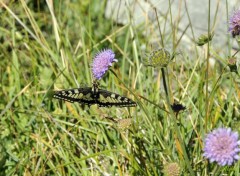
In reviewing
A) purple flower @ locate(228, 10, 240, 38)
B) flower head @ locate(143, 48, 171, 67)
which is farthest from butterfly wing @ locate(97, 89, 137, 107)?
purple flower @ locate(228, 10, 240, 38)

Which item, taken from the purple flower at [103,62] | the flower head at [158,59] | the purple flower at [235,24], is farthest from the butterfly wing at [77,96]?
the purple flower at [235,24]

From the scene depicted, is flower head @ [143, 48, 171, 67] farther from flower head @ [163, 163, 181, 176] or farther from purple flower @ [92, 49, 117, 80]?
flower head @ [163, 163, 181, 176]

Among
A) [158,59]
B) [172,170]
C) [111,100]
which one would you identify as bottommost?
[172,170]

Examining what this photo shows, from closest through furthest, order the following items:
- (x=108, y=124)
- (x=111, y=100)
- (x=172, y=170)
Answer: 1. (x=172, y=170)
2. (x=111, y=100)
3. (x=108, y=124)

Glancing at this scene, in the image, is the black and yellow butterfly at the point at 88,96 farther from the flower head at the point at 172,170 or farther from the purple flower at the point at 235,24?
the purple flower at the point at 235,24

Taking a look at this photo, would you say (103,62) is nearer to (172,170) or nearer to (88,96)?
(88,96)

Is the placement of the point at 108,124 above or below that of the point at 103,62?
below

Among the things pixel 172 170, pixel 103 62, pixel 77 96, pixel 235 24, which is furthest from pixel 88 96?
pixel 235 24

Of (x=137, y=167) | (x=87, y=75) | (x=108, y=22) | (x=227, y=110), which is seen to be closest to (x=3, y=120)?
(x=87, y=75)
